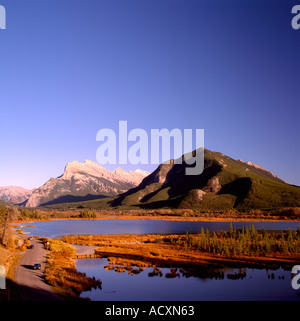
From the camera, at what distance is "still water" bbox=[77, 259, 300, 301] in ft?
129

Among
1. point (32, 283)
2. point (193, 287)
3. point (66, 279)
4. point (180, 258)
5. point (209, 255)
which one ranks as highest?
point (32, 283)

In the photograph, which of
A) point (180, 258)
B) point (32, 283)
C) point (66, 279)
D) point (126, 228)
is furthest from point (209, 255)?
point (126, 228)

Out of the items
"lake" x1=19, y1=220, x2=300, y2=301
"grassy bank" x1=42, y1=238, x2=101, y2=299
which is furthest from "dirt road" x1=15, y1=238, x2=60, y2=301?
"lake" x1=19, y1=220, x2=300, y2=301

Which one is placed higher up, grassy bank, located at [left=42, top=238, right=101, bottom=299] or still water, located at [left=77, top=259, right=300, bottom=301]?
grassy bank, located at [left=42, top=238, right=101, bottom=299]

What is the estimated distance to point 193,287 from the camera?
43969 mm

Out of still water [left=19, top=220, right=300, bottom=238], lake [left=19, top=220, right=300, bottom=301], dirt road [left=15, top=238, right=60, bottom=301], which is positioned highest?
dirt road [left=15, top=238, right=60, bottom=301]

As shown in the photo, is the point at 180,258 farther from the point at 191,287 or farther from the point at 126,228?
the point at 126,228

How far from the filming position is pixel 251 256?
68.5 m

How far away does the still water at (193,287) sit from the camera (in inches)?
1553

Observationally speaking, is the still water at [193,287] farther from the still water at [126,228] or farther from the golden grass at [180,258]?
the still water at [126,228]

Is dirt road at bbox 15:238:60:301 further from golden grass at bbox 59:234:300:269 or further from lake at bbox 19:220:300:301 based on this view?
golden grass at bbox 59:234:300:269
